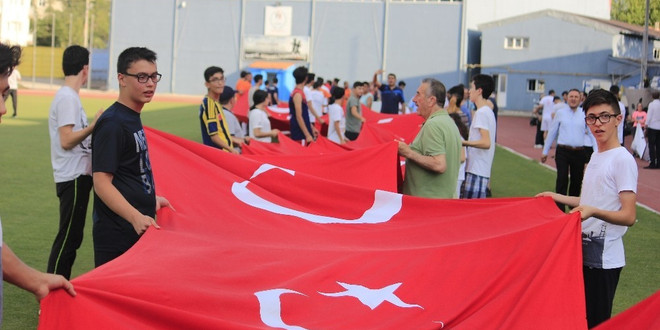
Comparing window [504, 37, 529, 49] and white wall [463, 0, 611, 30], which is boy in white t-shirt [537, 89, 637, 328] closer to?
window [504, 37, 529, 49]

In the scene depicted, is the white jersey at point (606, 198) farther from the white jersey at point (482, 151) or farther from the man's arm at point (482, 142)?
Result: the white jersey at point (482, 151)

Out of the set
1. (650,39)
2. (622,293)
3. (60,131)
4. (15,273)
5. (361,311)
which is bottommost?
(622,293)

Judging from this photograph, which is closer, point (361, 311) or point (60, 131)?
point (361, 311)

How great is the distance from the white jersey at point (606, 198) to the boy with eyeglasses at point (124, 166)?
258 cm

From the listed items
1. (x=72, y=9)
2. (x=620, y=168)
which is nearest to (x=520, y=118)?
(x=620, y=168)

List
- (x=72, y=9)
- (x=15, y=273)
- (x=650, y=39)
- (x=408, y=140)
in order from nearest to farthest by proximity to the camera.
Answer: (x=15, y=273) < (x=408, y=140) < (x=650, y=39) < (x=72, y=9)

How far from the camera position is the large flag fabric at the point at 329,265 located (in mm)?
4004

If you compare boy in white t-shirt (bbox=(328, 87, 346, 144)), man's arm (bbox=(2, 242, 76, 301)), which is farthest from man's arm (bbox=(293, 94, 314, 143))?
man's arm (bbox=(2, 242, 76, 301))

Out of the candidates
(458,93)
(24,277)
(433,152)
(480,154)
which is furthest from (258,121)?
(24,277)

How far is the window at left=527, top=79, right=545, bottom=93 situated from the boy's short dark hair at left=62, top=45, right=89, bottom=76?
1756 inches

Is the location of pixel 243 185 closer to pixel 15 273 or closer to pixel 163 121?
pixel 15 273

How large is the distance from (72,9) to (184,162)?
8271 cm

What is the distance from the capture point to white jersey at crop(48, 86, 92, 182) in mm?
6535

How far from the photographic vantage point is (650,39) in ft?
123
